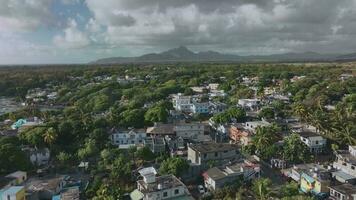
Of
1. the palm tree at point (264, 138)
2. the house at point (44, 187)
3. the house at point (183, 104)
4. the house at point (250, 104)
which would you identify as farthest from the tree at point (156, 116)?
the house at point (44, 187)

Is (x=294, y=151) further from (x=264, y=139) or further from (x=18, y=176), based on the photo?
(x=18, y=176)

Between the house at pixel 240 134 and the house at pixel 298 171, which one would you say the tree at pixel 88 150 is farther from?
the house at pixel 298 171

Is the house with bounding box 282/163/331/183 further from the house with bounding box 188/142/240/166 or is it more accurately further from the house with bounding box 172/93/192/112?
the house with bounding box 172/93/192/112

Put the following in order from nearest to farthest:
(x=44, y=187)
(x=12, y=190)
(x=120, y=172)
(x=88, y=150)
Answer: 1. (x=12, y=190)
2. (x=44, y=187)
3. (x=120, y=172)
4. (x=88, y=150)

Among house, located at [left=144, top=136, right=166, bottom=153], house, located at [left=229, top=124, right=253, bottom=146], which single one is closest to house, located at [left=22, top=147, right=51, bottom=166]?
house, located at [left=144, top=136, right=166, bottom=153]

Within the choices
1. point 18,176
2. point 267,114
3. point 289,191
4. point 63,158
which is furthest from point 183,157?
point 267,114

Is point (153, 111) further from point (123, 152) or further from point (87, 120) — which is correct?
point (123, 152)

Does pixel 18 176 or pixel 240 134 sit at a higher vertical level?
pixel 240 134
